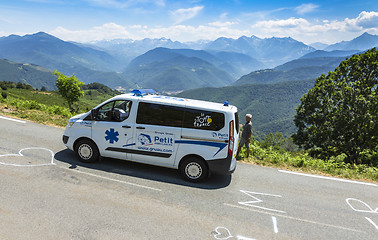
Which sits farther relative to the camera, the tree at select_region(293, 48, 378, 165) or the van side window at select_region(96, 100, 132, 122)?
the tree at select_region(293, 48, 378, 165)

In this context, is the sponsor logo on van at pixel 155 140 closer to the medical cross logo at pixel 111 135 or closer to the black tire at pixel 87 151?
the medical cross logo at pixel 111 135

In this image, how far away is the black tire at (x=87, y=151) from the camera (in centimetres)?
784

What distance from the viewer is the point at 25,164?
7.54 m

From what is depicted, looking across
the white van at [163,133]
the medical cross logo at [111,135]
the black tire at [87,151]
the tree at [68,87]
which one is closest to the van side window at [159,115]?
the white van at [163,133]

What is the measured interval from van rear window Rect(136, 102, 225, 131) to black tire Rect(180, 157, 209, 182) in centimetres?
111

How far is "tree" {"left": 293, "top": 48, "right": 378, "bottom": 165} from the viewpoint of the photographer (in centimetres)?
1738

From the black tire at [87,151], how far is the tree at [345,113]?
16.8 m

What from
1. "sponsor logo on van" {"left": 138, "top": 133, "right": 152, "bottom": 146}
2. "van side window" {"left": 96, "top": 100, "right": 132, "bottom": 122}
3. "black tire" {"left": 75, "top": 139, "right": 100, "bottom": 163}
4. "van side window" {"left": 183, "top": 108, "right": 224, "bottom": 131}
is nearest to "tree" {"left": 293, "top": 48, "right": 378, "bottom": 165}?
"van side window" {"left": 183, "top": 108, "right": 224, "bottom": 131}

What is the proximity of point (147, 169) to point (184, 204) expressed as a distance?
93.2 inches

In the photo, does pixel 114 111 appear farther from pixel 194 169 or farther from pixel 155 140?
pixel 194 169

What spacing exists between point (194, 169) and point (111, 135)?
9.89 ft

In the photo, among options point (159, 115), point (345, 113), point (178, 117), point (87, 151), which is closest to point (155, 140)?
point (159, 115)

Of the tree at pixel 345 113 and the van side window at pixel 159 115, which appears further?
the tree at pixel 345 113

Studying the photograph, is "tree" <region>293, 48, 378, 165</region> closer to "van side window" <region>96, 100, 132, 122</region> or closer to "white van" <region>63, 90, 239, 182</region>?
"white van" <region>63, 90, 239, 182</region>
